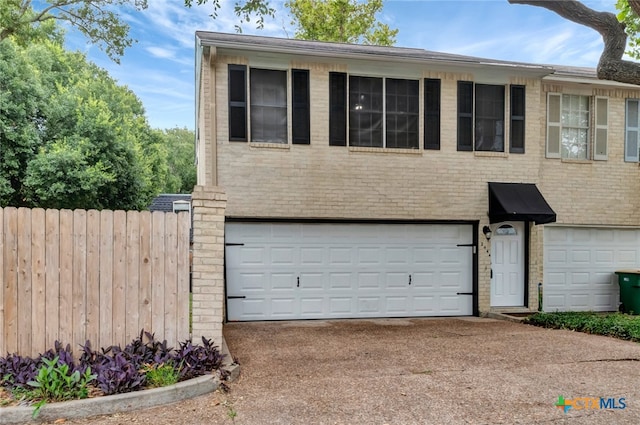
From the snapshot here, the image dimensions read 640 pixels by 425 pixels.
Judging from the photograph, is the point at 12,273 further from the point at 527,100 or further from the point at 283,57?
the point at 527,100

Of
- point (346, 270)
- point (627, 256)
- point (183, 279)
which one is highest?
point (183, 279)

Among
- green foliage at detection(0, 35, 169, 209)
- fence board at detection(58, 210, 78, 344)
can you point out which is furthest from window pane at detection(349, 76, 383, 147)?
green foliage at detection(0, 35, 169, 209)

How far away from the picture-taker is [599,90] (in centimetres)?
1037

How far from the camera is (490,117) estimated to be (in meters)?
9.81

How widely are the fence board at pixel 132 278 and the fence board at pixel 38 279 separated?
2.69 ft

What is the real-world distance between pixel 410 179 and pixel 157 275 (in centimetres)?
603

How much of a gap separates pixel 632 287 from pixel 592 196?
87.6 inches

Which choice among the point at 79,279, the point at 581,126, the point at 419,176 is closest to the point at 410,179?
the point at 419,176

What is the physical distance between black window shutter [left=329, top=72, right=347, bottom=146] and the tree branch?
353 cm

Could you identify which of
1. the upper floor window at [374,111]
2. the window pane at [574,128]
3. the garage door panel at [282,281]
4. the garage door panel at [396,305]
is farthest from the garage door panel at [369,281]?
the window pane at [574,128]

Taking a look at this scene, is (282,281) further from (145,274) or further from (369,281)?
(145,274)

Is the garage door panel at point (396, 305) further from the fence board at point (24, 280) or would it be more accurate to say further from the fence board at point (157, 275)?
the fence board at point (24, 280)

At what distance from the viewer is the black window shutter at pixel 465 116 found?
31.6 ft

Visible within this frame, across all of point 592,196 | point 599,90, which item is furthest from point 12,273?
point 599,90
